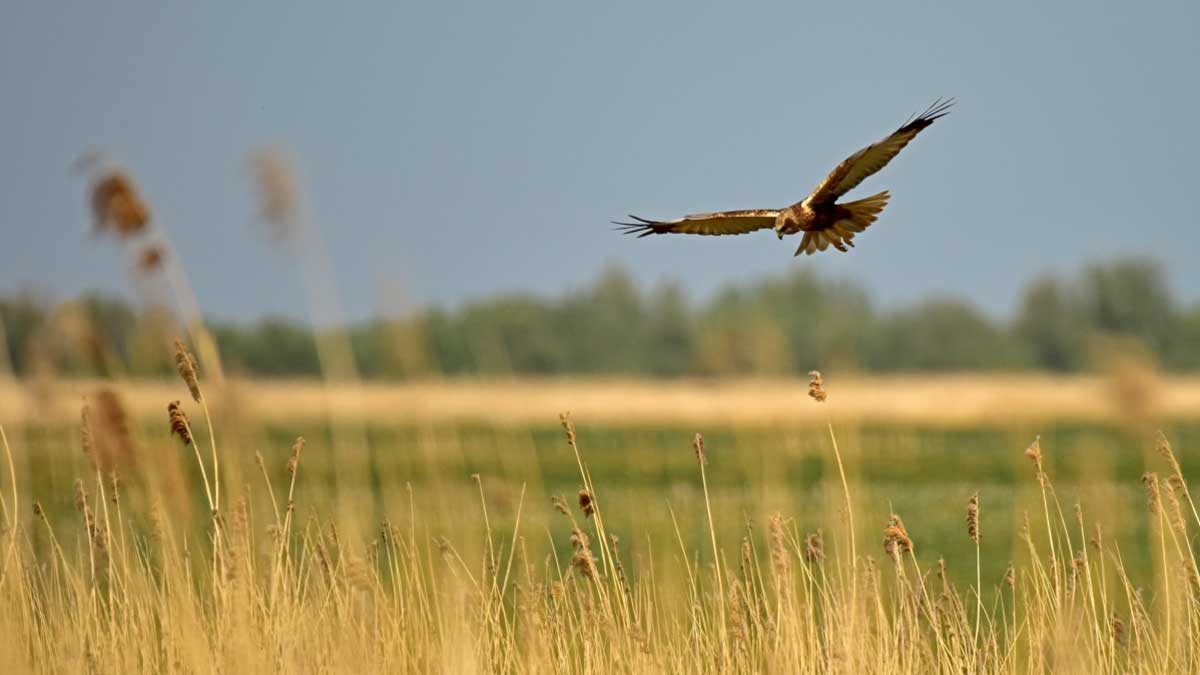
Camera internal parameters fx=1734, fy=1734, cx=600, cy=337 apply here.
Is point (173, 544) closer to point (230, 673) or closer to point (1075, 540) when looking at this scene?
point (230, 673)

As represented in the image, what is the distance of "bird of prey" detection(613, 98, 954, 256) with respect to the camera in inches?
251

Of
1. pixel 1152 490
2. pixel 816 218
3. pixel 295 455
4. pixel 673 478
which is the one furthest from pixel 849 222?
pixel 673 478

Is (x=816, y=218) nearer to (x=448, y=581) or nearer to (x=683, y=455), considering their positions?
(x=448, y=581)

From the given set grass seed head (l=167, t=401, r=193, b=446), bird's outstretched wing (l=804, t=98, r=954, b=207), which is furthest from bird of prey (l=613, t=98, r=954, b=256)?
grass seed head (l=167, t=401, r=193, b=446)

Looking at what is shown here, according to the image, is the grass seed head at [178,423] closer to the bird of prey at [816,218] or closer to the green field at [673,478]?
the green field at [673,478]

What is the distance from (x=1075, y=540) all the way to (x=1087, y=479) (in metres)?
16.2

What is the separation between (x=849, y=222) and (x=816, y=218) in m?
0.16

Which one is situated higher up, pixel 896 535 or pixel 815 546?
pixel 896 535

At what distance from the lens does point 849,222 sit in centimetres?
663

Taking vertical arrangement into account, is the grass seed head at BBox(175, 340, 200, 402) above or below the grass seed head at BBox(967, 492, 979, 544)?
above

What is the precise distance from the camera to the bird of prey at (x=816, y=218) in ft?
20.9

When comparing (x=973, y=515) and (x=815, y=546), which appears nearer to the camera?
(x=973, y=515)

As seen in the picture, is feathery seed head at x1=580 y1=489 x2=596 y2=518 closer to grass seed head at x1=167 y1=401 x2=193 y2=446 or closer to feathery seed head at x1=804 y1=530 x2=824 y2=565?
feathery seed head at x1=804 y1=530 x2=824 y2=565

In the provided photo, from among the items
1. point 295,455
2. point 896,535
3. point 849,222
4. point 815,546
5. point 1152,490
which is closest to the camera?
point 896,535
